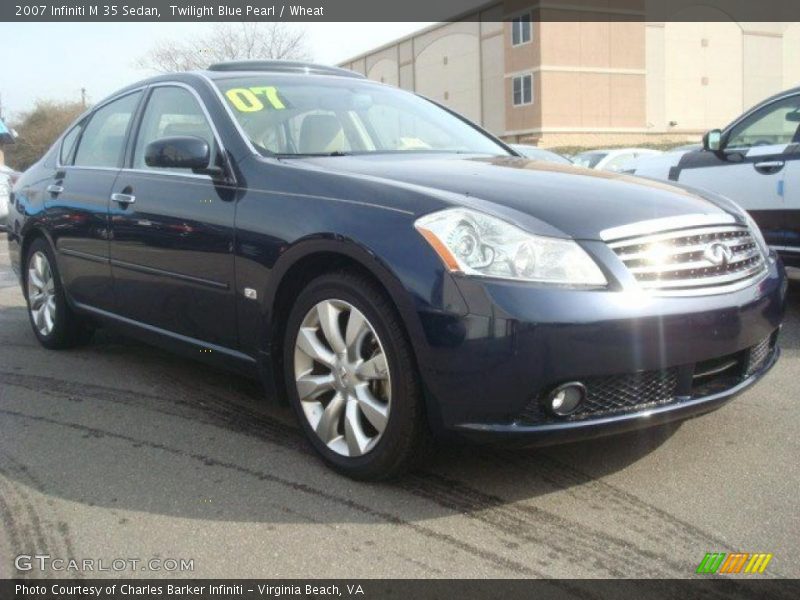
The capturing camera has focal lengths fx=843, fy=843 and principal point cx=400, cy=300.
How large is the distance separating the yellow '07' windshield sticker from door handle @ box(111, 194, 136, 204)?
75 centimetres

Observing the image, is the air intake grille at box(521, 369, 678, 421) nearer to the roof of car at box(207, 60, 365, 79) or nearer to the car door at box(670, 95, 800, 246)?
the roof of car at box(207, 60, 365, 79)

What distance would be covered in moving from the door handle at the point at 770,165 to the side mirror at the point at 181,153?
410cm

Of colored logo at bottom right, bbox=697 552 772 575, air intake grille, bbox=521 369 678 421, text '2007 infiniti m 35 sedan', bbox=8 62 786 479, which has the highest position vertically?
text '2007 infiniti m 35 sedan', bbox=8 62 786 479

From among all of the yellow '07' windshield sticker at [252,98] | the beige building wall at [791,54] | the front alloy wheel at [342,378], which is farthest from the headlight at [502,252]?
the beige building wall at [791,54]

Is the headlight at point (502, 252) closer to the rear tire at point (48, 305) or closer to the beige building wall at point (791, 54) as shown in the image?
the rear tire at point (48, 305)

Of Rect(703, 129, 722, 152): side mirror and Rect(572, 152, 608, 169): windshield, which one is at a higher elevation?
Rect(572, 152, 608, 169): windshield

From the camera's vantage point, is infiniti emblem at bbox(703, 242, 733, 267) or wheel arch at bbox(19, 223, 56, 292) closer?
infiniti emblem at bbox(703, 242, 733, 267)

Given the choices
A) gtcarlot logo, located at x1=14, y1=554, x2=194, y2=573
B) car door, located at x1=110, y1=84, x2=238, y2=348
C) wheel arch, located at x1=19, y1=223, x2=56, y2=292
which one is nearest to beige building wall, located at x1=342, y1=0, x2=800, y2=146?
wheel arch, located at x1=19, y1=223, x2=56, y2=292

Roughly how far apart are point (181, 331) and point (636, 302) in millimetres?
2219

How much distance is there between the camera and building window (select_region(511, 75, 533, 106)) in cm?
4446

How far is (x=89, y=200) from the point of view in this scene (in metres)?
4.72

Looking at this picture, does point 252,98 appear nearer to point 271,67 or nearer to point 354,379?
point 271,67

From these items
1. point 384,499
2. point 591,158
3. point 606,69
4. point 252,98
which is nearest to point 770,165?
point 252,98

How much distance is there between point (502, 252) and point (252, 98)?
186 cm
